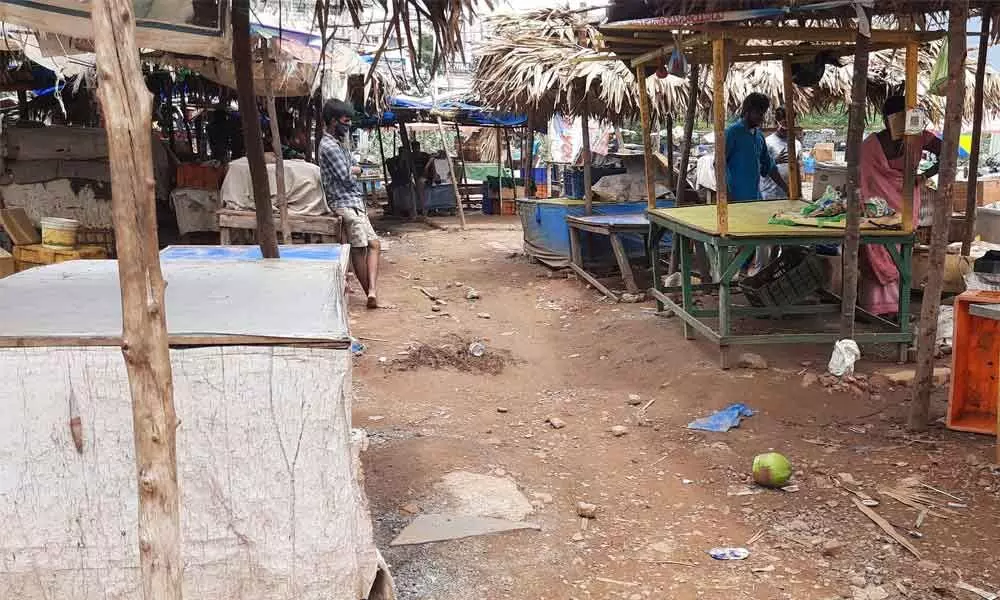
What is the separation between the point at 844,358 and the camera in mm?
5375

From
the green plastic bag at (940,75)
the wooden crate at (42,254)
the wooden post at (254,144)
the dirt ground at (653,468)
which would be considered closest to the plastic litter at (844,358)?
the dirt ground at (653,468)

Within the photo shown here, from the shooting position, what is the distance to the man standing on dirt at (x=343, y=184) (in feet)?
25.4

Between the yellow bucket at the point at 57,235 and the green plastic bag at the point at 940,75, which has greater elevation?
the green plastic bag at the point at 940,75

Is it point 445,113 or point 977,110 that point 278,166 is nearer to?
point 977,110

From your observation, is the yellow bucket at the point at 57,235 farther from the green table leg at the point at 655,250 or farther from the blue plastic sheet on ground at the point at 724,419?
the blue plastic sheet on ground at the point at 724,419

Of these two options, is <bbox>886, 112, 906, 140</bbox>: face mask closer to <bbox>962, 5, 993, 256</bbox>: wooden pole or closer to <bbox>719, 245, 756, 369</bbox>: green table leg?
<bbox>962, 5, 993, 256</bbox>: wooden pole

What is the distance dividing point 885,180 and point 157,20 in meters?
5.03

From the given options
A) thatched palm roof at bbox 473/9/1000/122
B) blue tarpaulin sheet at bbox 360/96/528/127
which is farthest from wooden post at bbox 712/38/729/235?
blue tarpaulin sheet at bbox 360/96/528/127

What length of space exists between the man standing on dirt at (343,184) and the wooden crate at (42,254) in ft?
7.23

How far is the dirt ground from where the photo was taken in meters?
3.23

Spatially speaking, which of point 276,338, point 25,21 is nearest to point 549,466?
point 276,338

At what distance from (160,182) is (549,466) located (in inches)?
284

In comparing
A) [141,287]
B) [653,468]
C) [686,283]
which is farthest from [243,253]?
[686,283]

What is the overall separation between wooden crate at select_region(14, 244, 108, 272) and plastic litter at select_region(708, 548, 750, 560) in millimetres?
6383
